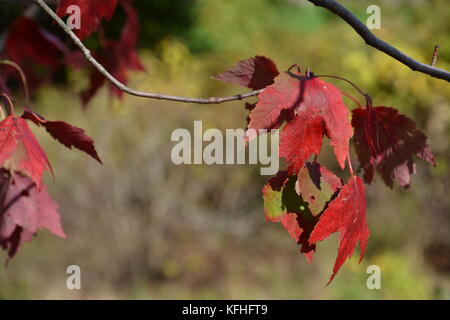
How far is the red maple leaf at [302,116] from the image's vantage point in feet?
3.04

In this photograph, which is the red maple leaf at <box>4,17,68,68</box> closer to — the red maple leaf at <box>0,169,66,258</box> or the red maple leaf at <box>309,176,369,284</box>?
the red maple leaf at <box>0,169,66,258</box>

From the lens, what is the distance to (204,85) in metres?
6.80

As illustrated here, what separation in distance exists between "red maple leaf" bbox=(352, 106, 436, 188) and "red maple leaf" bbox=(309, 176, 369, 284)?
0.17 meters

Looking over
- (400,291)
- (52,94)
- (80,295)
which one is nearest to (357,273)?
(400,291)

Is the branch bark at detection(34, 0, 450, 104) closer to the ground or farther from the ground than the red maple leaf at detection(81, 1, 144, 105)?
closer to the ground

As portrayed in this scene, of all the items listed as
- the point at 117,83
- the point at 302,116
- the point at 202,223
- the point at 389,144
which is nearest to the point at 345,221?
the point at 302,116

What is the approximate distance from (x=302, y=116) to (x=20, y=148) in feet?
1.77

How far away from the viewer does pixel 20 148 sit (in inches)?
41.9

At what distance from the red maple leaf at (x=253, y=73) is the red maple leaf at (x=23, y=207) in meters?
0.52

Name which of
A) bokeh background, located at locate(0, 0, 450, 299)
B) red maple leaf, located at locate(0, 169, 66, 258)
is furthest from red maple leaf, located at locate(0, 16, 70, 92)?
bokeh background, located at locate(0, 0, 450, 299)

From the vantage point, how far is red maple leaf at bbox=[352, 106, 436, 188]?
1162mm

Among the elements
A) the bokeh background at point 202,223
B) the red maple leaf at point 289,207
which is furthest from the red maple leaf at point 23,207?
the bokeh background at point 202,223

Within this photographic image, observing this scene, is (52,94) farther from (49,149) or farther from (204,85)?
(49,149)

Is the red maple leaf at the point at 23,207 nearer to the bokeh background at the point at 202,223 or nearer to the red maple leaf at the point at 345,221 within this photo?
the red maple leaf at the point at 345,221
